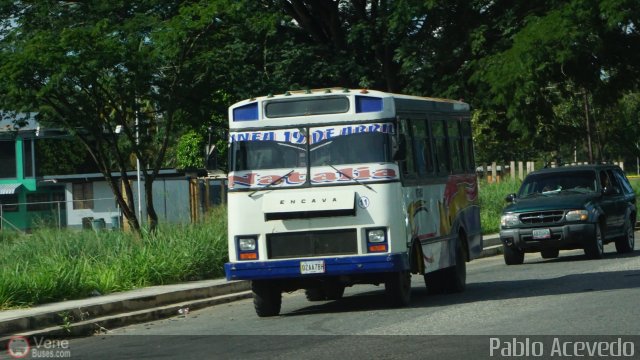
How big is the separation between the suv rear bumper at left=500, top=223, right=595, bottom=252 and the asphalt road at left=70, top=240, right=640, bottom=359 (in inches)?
116

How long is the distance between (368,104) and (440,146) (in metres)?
2.64

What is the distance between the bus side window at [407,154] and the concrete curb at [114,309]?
12.8 ft

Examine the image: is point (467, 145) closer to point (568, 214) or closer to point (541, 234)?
point (541, 234)

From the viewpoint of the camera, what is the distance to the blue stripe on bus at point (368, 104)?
14406mm

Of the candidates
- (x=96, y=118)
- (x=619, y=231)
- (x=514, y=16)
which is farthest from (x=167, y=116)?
(x=514, y=16)

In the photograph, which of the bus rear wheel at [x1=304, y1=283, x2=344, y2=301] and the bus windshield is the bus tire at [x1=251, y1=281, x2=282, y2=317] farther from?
the bus rear wheel at [x1=304, y1=283, x2=344, y2=301]

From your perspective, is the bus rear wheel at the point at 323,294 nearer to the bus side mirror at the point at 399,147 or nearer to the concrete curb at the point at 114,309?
the concrete curb at the point at 114,309

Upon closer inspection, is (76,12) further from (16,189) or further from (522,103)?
(16,189)

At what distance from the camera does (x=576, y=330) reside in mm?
11539

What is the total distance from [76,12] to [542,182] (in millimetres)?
13458

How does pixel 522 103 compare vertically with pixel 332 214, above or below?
above

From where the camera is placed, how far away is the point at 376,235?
14047 mm

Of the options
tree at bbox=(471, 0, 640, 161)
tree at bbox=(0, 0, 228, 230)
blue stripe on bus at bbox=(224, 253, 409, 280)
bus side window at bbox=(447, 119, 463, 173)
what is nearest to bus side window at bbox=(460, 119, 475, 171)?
bus side window at bbox=(447, 119, 463, 173)

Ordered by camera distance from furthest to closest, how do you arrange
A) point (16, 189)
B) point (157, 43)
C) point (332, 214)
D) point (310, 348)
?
point (16, 189), point (157, 43), point (332, 214), point (310, 348)
